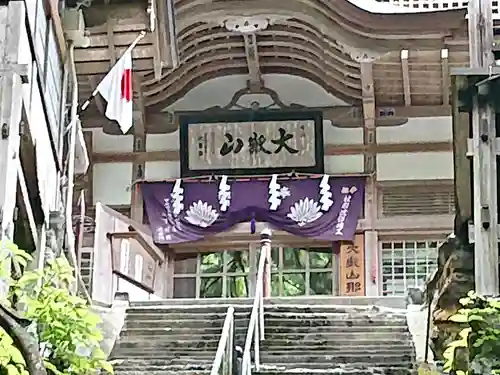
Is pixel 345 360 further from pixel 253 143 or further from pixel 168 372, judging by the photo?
pixel 253 143

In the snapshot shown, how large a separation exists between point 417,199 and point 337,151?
162 centimetres

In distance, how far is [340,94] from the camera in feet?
60.4

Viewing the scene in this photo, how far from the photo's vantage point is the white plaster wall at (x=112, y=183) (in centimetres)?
1841

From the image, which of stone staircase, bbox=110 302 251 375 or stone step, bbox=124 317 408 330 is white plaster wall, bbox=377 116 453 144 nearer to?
stone staircase, bbox=110 302 251 375

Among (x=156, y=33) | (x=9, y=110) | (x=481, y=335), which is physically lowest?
(x=481, y=335)

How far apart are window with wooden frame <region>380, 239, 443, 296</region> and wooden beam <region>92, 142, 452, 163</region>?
1593 millimetres

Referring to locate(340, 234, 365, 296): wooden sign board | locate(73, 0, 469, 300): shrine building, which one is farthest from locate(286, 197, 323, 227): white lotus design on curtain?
locate(340, 234, 365, 296): wooden sign board

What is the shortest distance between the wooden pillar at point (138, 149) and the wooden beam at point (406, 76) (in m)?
4.44

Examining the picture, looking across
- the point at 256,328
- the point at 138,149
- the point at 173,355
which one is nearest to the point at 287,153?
the point at 138,149

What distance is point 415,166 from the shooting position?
18.1 meters

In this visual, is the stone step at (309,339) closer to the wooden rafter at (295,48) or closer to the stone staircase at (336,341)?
the stone staircase at (336,341)

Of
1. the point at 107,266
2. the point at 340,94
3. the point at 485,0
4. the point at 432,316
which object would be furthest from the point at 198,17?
the point at 432,316

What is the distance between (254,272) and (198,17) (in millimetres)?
4436

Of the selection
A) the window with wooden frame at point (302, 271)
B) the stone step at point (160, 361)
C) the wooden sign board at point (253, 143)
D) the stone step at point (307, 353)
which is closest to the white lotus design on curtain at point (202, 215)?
the wooden sign board at point (253, 143)
